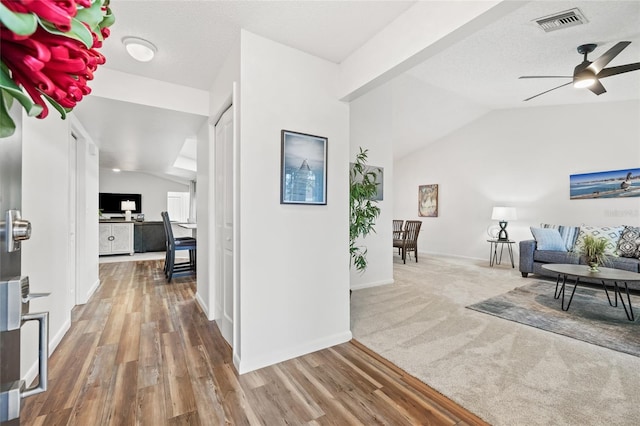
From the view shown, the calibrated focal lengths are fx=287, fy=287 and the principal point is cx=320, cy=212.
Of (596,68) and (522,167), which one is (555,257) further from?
(596,68)

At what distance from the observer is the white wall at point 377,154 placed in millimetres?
4383

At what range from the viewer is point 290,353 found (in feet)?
7.50

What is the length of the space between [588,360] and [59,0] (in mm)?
3364

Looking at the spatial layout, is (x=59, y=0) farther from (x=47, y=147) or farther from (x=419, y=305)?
(x=419, y=305)

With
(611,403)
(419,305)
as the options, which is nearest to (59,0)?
(611,403)

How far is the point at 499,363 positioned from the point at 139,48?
3.76 meters

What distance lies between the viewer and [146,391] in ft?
6.10

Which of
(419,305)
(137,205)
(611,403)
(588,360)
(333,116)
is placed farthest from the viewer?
(137,205)

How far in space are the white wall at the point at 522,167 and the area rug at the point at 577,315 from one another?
2.01 metres

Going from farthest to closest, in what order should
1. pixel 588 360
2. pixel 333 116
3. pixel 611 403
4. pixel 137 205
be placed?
Result: pixel 137 205, pixel 333 116, pixel 588 360, pixel 611 403

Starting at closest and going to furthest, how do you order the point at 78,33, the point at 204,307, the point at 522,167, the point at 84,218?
1. the point at 78,33
2. the point at 204,307
3. the point at 84,218
4. the point at 522,167

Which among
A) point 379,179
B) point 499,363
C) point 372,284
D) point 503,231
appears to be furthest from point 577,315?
point 503,231

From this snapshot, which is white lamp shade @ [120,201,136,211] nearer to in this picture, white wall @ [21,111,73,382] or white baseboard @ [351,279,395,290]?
white wall @ [21,111,73,382]

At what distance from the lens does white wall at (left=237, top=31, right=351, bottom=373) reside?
214cm
